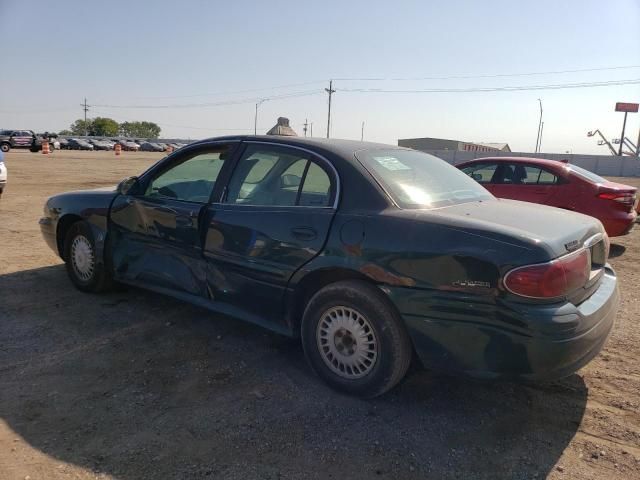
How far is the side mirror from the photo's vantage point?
14.2 feet

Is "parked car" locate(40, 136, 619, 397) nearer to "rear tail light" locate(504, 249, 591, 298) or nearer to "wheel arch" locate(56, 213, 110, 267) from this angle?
"rear tail light" locate(504, 249, 591, 298)

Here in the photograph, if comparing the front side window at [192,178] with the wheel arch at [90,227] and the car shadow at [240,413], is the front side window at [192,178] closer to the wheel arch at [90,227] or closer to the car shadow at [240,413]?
the wheel arch at [90,227]

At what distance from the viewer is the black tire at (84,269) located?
461cm

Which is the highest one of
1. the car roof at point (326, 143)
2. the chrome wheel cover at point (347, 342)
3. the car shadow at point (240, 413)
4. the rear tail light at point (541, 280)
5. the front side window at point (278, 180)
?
the car roof at point (326, 143)

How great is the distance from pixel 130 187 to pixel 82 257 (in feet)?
3.06

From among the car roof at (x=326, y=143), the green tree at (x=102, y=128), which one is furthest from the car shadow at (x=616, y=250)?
the green tree at (x=102, y=128)

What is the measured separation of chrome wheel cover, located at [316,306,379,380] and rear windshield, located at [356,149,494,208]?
75 centimetres

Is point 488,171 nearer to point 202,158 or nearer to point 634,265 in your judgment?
point 634,265

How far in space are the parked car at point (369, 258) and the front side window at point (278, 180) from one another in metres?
0.01

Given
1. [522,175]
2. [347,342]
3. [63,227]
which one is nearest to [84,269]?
[63,227]

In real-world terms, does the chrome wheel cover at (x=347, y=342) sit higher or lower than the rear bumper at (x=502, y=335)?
lower

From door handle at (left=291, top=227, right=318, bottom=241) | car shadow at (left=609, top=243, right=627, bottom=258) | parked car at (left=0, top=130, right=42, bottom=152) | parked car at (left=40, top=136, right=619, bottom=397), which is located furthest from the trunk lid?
parked car at (left=0, top=130, right=42, bottom=152)

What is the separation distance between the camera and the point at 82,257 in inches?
187

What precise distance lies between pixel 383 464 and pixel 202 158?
2652 millimetres
